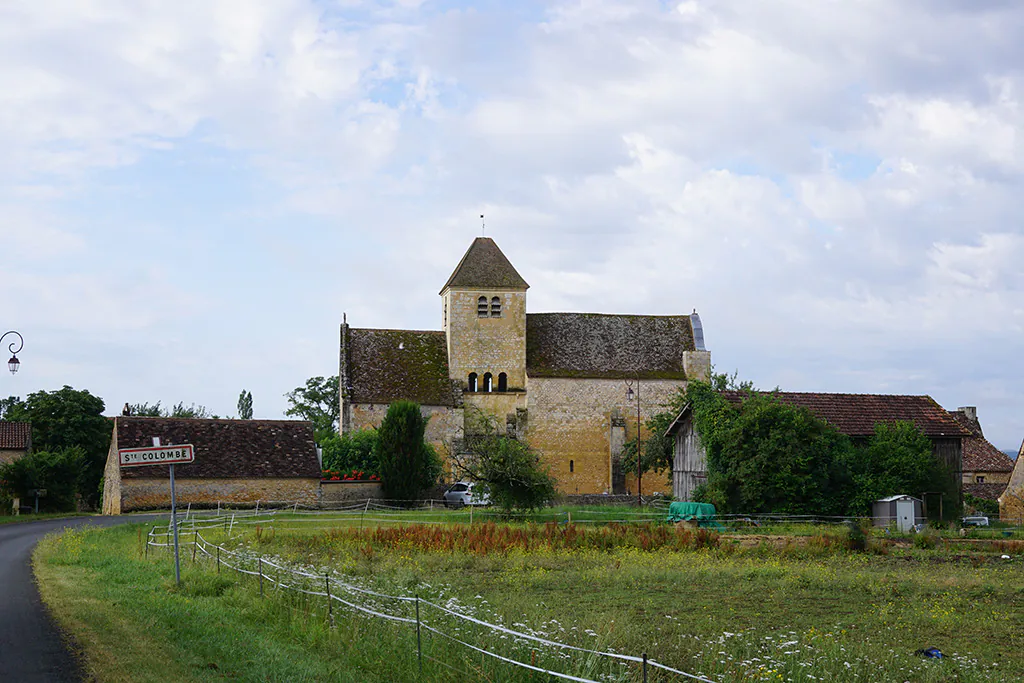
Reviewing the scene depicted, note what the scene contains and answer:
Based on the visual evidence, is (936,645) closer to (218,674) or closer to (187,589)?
(218,674)

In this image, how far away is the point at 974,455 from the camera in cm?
6284

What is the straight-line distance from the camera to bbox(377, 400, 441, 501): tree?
44.6 m

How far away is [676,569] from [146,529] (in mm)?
16316

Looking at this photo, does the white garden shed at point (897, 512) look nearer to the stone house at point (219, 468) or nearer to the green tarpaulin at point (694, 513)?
the green tarpaulin at point (694, 513)

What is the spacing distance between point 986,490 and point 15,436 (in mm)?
52103

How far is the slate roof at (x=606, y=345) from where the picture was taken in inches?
2317

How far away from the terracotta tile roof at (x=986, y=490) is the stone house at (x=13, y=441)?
49502mm

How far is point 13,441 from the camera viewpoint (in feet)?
172

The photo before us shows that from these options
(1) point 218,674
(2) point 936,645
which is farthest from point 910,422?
(1) point 218,674

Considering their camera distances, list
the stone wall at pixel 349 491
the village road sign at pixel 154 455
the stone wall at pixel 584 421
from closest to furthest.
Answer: the village road sign at pixel 154 455
the stone wall at pixel 349 491
the stone wall at pixel 584 421

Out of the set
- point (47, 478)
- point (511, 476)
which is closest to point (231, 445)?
point (47, 478)

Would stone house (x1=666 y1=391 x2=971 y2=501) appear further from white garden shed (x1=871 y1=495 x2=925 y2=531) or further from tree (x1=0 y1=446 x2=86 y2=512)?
tree (x1=0 y1=446 x2=86 y2=512)

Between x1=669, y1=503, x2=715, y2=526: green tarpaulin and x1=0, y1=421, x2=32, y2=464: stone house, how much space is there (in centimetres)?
3426

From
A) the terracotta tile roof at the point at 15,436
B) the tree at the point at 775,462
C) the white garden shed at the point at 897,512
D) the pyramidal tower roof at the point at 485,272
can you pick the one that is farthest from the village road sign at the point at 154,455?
the pyramidal tower roof at the point at 485,272
